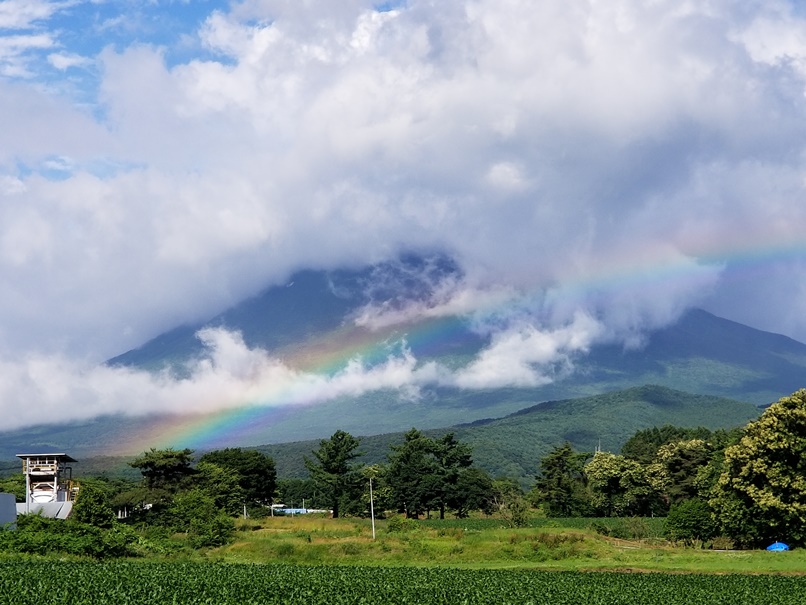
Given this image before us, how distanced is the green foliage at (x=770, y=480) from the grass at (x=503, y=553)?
4.63 meters

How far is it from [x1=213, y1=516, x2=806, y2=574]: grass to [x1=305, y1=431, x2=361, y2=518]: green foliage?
40.0 metres

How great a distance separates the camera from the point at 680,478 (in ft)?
341

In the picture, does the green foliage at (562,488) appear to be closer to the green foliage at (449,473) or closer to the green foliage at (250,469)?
the green foliage at (449,473)

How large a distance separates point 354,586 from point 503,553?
2665 centimetres

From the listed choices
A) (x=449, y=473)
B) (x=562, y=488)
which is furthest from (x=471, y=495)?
(x=562, y=488)

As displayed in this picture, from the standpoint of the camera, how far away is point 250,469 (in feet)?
362

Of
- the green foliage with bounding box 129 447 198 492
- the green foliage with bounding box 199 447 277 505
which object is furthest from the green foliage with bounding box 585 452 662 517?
the green foliage with bounding box 129 447 198 492

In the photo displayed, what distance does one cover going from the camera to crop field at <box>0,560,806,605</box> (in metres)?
29.5

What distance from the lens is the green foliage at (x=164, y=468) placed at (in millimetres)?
85750

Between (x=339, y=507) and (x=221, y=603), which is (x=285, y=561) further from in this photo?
(x=339, y=507)

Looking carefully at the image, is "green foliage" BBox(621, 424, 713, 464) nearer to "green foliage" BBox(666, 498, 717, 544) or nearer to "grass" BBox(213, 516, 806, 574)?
"green foliage" BBox(666, 498, 717, 544)

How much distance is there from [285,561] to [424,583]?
22932mm

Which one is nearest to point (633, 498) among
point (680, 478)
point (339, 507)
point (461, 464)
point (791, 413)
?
point (680, 478)

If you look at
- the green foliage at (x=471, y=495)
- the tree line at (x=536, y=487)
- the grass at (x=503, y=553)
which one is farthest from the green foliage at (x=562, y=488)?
the grass at (x=503, y=553)
